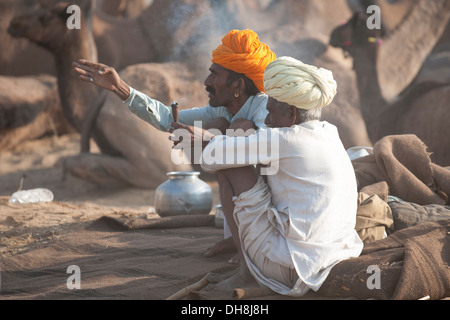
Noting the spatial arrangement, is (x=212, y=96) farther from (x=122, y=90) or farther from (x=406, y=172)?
(x=406, y=172)

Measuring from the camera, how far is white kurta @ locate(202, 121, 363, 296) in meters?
2.69

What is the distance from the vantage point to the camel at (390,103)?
6.78 m

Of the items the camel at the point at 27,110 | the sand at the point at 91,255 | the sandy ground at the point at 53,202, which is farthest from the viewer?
the camel at the point at 27,110

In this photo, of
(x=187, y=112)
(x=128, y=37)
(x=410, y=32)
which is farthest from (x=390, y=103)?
(x=187, y=112)

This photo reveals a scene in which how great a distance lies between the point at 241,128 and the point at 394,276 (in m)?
1.09

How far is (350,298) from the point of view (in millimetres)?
2736

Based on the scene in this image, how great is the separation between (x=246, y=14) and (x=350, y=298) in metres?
6.06

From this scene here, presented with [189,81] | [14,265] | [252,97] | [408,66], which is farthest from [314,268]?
[408,66]

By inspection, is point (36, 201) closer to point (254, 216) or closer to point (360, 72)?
point (254, 216)

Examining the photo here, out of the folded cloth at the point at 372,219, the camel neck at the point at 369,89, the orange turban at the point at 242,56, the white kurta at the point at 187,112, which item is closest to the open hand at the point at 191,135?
the white kurta at the point at 187,112

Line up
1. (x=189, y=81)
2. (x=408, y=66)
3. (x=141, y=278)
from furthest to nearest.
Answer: (x=408, y=66) → (x=189, y=81) → (x=141, y=278)

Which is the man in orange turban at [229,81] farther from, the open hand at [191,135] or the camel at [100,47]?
the camel at [100,47]

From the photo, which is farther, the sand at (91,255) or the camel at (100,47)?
the camel at (100,47)

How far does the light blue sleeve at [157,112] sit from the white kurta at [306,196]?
1.05m
